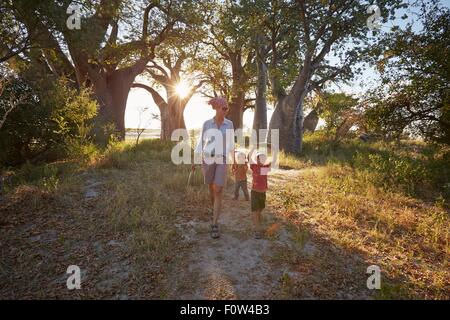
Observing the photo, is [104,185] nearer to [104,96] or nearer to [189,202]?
[189,202]

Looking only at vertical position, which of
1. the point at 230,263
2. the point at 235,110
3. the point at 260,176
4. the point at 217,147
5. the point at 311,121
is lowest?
the point at 230,263

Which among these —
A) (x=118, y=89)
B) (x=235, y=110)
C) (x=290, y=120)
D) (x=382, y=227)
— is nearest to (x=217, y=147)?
(x=382, y=227)

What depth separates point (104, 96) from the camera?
600 inches

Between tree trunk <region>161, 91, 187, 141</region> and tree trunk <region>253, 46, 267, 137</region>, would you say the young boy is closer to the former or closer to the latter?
tree trunk <region>253, 46, 267, 137</region>

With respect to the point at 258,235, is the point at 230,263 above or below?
below

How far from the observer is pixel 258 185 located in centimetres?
480

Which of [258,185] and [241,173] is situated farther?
[241,173]

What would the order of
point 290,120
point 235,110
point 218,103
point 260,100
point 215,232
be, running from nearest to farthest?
point 218,103 → point 215,232 → point 290,120 → point 260,100 → point 235,110

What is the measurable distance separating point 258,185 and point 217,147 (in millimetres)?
927

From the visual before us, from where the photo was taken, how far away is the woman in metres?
4.57

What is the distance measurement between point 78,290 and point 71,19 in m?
8.28

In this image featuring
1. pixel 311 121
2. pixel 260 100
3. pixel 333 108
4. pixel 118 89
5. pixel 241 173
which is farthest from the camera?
pixel 311 121

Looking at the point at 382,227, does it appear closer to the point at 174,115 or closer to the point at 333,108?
the point at 333,108

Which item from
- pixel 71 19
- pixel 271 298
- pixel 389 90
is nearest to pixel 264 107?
pixel 389 90
